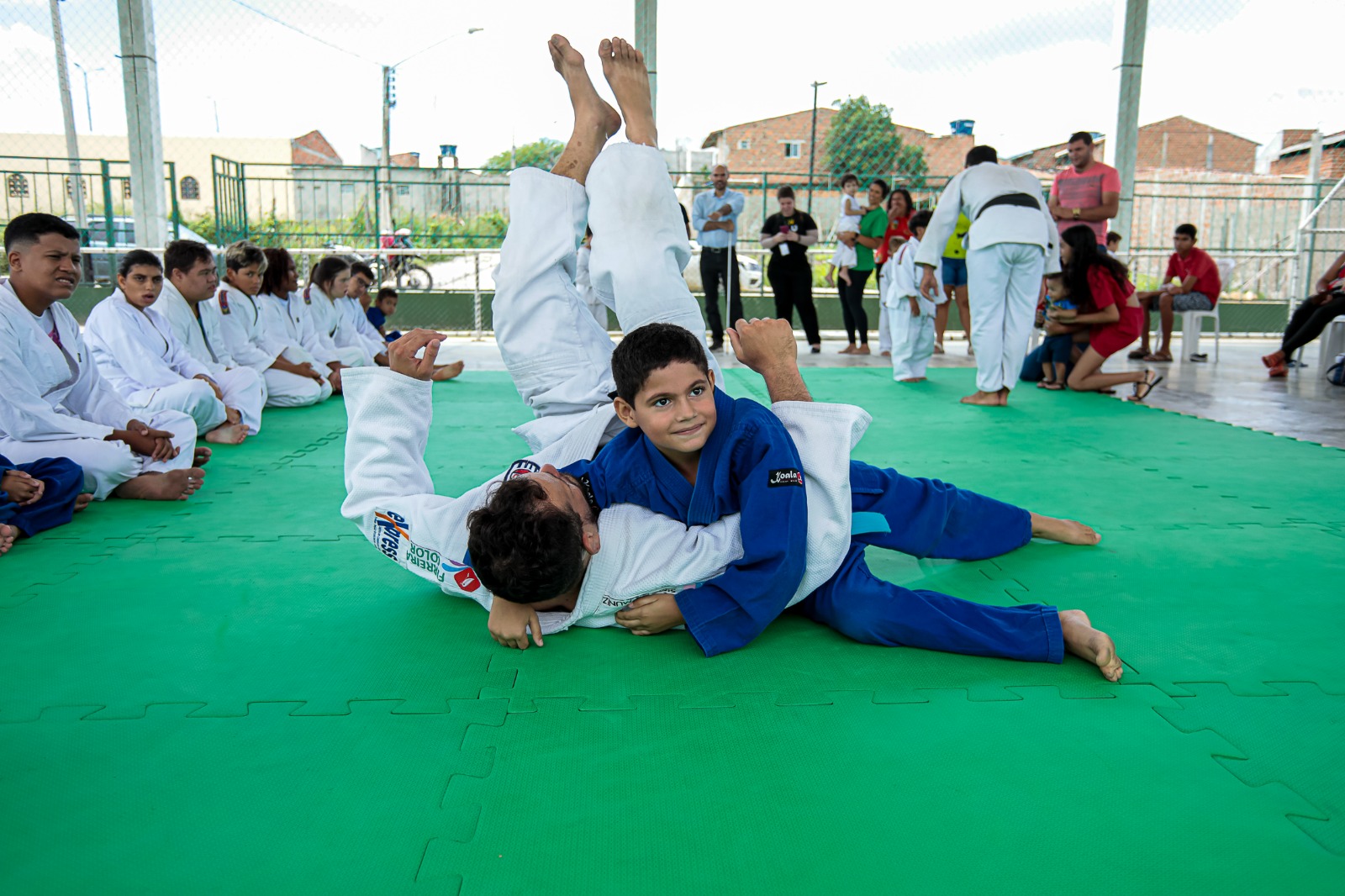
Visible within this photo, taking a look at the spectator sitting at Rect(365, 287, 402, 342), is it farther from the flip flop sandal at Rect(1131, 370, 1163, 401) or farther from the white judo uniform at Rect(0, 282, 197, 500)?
the flip flop sandal at Rect(1131, 370, 1163, 401)

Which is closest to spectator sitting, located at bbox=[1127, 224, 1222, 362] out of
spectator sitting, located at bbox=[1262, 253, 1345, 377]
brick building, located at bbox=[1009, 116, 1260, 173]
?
spectator sitting, located at bbox=[1262, 253, 1345, 377]

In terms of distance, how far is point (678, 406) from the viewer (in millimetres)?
2205

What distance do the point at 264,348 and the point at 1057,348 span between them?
5906 millimetres

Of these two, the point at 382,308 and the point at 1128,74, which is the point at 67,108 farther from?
the point at 1128,74

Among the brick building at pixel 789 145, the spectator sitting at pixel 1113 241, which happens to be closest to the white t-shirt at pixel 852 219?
the spectator sitting at pixel 1113 241

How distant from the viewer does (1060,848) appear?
1.49 m

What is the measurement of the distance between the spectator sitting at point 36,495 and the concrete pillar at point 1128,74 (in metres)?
10.5

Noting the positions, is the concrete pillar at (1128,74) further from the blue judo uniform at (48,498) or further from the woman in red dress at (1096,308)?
the blue judo uniform at (48,498)

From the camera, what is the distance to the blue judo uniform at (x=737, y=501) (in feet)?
7.07

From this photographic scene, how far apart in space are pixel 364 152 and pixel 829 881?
1936 cm

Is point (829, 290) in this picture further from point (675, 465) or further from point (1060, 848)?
point (1060, 848)

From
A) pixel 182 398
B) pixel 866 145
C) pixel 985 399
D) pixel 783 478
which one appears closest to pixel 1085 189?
pixel 985 399

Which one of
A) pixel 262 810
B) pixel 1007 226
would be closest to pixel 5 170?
pixel 1007 226

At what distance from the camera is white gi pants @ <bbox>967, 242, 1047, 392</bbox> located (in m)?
6.12
